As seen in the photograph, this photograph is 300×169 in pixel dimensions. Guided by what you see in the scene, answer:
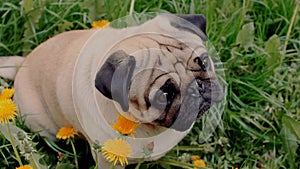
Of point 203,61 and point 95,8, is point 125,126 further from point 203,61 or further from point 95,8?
point 95,8

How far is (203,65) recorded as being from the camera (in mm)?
2178

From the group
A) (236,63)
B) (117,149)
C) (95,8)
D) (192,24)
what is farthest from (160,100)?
(95,8)

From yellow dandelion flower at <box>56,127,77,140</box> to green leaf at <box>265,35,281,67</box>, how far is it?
3.26ft

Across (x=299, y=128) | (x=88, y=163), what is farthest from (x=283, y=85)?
(x=88, y=163)

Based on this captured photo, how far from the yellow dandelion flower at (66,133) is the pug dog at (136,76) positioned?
3 cm

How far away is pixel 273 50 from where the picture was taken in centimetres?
293

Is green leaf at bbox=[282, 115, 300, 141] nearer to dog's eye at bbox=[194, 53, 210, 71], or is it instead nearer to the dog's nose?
the dog's nose

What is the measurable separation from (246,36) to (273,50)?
0.46 feet

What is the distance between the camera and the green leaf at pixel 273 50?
9.55 feet

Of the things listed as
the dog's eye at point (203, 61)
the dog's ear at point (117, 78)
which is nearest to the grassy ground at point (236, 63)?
the dog's eye at point (203, 61)

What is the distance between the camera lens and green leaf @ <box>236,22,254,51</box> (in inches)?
115

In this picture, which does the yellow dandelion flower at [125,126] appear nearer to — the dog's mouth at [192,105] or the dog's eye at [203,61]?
the dog's mouth at [192,105]

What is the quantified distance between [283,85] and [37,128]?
1.12 meters

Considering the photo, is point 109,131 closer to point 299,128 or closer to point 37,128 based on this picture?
point 37,128
